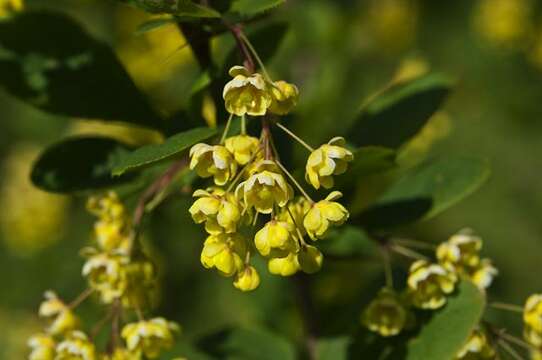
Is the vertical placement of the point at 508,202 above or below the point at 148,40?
below

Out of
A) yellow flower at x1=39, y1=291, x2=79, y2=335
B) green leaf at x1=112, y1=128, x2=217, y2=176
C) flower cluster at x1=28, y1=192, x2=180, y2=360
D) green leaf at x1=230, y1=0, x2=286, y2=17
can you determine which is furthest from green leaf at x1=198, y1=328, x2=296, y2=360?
green leaf at x1=230, y1=0, x2=286, y2=17

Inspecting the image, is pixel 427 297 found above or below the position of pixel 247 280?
below

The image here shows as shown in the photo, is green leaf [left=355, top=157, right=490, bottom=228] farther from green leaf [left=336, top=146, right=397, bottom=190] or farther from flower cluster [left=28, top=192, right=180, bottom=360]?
flower cluster [left=28, top=192, right=180, bottom=360]

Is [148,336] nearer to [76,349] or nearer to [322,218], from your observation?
[76,349]

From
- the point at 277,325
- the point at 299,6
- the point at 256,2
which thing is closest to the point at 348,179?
the point at 256,2

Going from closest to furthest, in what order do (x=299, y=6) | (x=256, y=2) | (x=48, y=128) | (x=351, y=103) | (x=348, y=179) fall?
(x=256, y=2)
(x=348, y=179)
(x=351, y=103)
(x=299, y=6)
(x=48, y=128)

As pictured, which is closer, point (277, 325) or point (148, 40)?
point (277, 325)

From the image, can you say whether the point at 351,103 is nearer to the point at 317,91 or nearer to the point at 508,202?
the point at 317,91

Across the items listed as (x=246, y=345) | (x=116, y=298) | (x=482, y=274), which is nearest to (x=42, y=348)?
(x=116, y=298)
